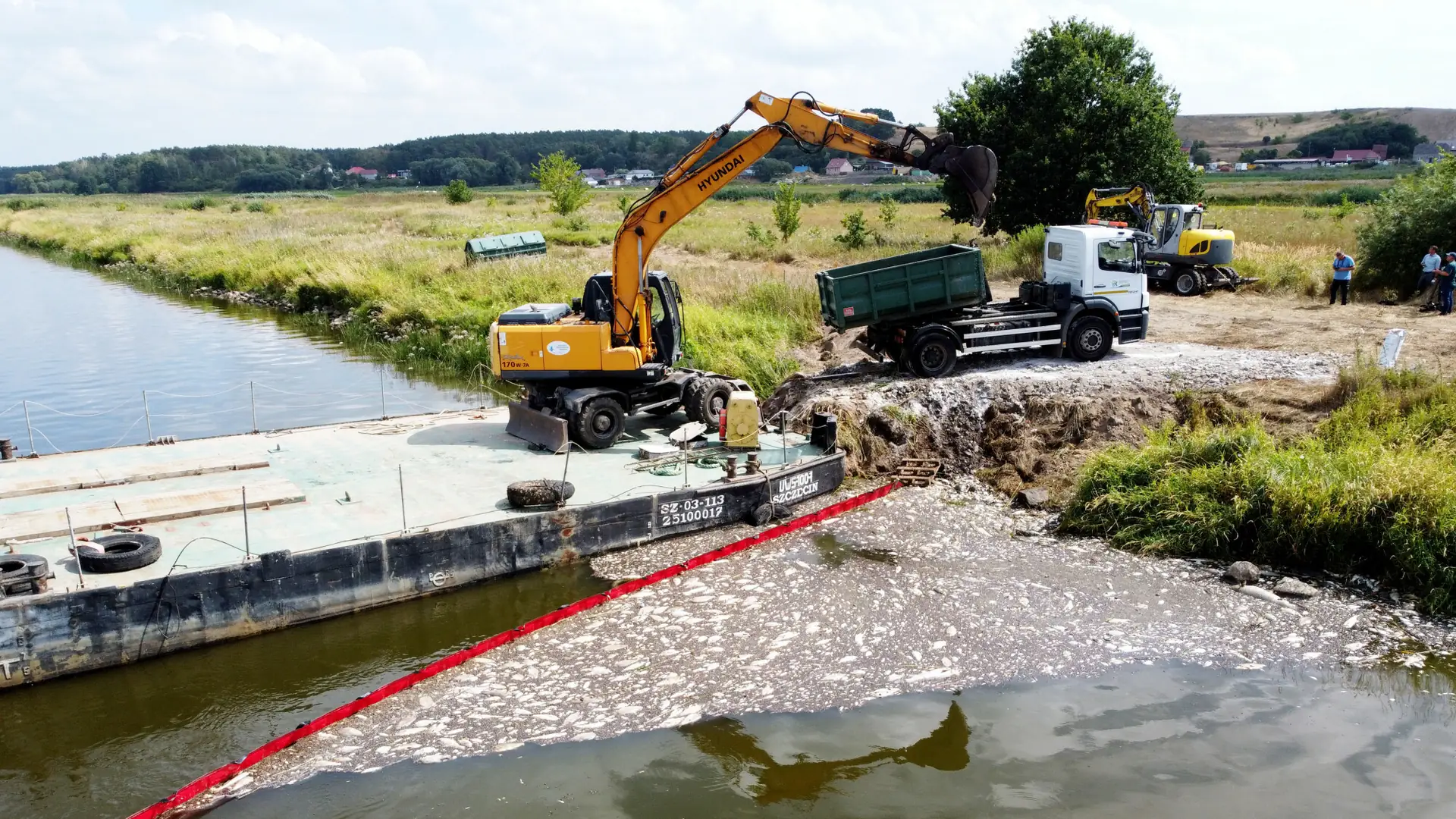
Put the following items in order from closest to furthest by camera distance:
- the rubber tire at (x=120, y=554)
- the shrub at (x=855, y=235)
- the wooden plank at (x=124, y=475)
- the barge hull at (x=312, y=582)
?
the barge hull at (x=312, y=582), the rubber tire at (x=120, y=554), the wooden plank at (x=124, y=475), the shrub at (x=855, y=235)

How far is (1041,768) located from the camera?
8992 millimetres

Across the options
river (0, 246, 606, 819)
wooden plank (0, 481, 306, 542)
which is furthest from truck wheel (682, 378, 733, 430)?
wooden plank (0, 481, 306, 542)

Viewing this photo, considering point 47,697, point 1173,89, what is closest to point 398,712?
point 47,697

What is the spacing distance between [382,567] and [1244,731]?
906cm

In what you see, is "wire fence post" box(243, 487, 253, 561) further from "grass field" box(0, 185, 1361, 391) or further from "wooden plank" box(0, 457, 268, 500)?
"grass field" box(0, 185, 1361, 391)

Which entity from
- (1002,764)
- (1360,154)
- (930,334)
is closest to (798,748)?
(1002,764)

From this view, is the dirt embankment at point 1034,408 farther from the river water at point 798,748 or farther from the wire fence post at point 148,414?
the wire fence post at point 148,414

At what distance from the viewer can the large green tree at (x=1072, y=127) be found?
34.8 metres

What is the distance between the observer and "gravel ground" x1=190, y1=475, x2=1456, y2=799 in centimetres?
965

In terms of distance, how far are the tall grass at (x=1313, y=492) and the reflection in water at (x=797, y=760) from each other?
544cm

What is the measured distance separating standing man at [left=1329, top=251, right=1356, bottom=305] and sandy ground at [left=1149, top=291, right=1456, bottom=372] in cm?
31

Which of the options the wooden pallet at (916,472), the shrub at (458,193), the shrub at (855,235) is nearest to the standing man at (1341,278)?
the wooden pallet at (916,472)

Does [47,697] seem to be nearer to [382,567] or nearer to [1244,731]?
[382,567]

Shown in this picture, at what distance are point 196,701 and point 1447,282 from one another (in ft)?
84.8
